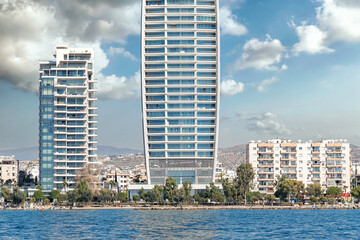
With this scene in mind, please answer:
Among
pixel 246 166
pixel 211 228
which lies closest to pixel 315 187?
pixel 246 166

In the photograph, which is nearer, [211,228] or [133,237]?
[133,237]

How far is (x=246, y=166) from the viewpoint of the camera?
180 metres

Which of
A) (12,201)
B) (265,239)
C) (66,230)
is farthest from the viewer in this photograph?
(12,201)

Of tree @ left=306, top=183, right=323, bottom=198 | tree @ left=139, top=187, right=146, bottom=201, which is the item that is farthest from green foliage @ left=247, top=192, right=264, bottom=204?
tree @ left=139, top=187, right=146, bottom=201

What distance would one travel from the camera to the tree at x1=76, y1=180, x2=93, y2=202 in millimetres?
180750

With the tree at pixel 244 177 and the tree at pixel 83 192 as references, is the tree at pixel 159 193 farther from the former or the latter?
the tree at pixel 244 177

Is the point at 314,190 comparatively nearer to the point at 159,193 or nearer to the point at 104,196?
the point at 159,193

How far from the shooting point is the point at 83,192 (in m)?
180

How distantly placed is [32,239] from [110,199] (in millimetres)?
103938

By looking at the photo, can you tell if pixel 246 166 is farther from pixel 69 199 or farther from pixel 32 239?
pixel 32 239

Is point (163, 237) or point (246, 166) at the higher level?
point (246, 166)

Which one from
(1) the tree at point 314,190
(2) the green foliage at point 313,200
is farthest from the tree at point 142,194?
(2) the green foliage at point 313,200

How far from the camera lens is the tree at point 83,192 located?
180750 millimetres

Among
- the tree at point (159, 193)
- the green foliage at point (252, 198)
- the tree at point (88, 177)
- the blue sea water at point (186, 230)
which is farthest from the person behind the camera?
the tree at point (88, 177)
